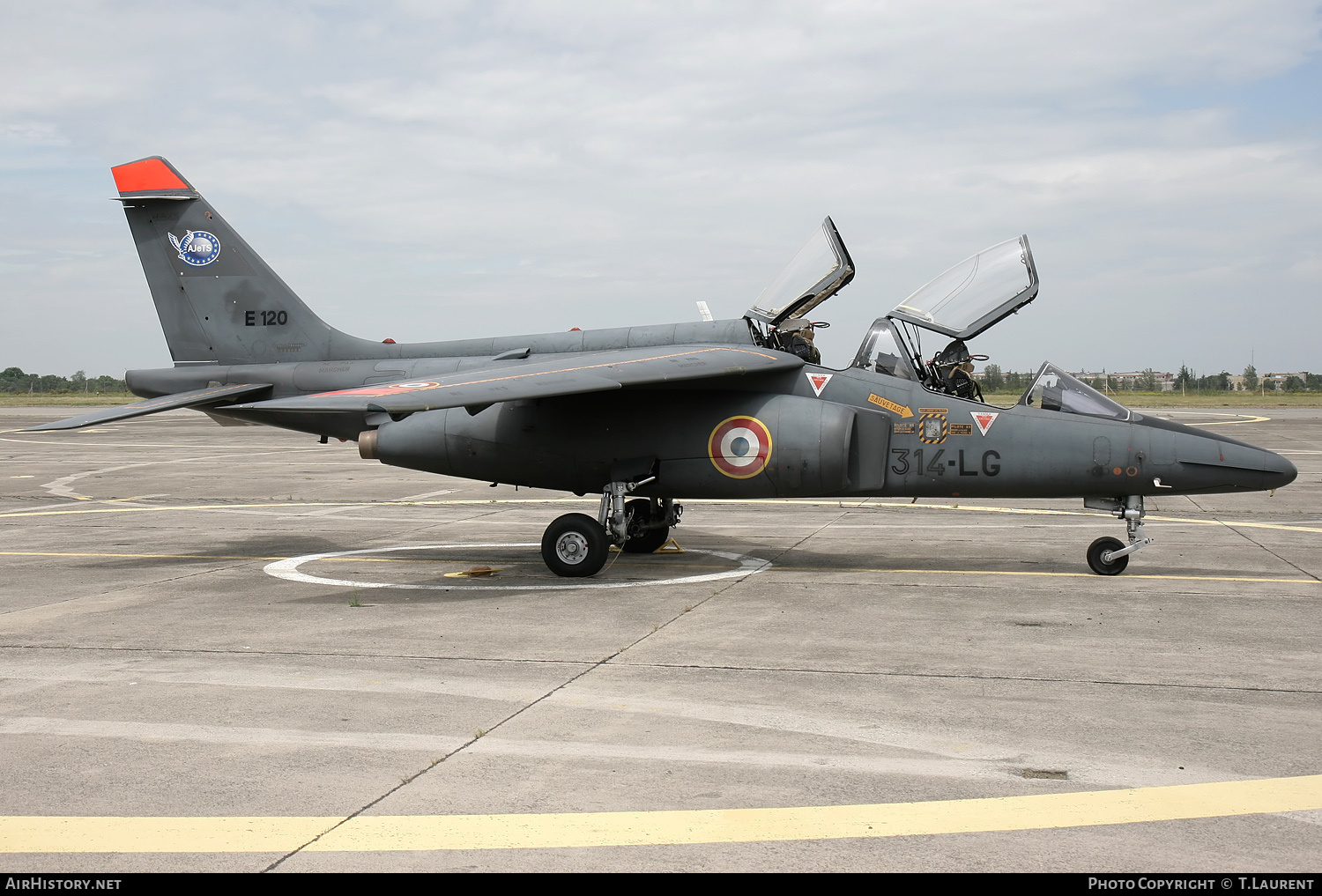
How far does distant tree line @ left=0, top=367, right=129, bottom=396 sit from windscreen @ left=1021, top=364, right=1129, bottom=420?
12553 centimetres

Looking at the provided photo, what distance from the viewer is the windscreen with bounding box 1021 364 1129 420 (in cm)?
1153

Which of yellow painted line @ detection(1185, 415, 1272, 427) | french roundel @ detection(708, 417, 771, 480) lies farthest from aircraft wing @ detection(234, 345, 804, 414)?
yellow painted line @ detection(1185, 415, 1272, 427)

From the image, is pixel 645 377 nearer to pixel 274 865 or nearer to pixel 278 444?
pixel 274 865

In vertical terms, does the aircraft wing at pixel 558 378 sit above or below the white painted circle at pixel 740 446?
above

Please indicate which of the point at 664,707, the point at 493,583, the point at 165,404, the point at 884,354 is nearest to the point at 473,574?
the point at 493,583

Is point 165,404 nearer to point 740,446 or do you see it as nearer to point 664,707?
point 740,446

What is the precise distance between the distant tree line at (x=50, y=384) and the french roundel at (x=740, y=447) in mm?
123401

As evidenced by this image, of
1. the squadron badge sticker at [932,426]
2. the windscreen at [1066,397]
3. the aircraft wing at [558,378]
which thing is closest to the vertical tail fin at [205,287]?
the aircraft wing at [558,378]

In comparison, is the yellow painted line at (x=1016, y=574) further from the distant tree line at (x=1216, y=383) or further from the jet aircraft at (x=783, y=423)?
the distant tree line at (x=1216, y=383)

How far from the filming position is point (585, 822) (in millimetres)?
4719

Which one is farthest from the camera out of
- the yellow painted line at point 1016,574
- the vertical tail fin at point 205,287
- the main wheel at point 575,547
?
the vertical tail fin at point 205,287

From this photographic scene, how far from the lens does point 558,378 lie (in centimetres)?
1091

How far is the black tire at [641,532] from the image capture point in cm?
1355

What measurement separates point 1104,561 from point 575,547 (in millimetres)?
6040
